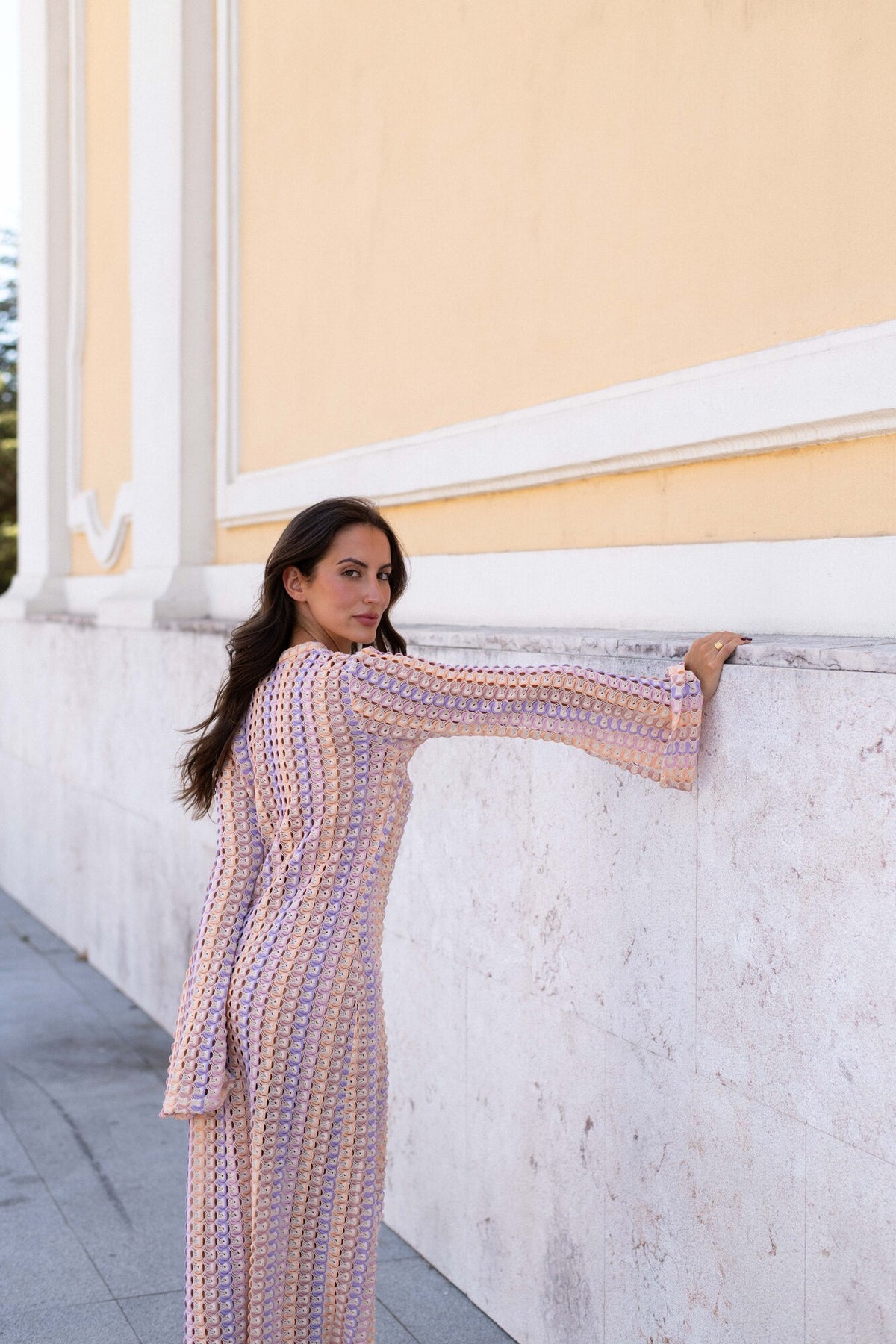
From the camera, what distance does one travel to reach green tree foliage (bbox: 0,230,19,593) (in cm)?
2911

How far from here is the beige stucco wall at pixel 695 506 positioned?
2953mm

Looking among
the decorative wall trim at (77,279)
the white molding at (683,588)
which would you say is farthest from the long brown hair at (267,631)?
the decorative wall trim at (77,279)

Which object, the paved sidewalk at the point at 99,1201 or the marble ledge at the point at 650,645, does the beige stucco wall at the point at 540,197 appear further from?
the paved sidewalk at the point at 99,1201

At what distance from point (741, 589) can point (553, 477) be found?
910 millimetres

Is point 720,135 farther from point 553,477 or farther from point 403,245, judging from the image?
point 403,245

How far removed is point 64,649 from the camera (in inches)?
335

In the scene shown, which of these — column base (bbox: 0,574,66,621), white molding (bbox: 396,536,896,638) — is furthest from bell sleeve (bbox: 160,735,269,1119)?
column base (bbox: 0,574,66,621)

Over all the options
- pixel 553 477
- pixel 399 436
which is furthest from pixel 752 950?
pixel 399 436

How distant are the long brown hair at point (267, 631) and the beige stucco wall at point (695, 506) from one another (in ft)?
2.54

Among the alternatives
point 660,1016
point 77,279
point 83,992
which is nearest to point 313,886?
point 660,1016

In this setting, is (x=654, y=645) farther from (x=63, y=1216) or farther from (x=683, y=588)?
(x=63, y=1216)

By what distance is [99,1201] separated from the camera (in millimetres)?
4703

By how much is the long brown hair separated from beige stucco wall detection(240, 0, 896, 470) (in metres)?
0.96

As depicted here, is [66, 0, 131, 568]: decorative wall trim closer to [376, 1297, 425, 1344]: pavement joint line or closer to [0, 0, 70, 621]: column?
[0, 0, 70, 621]: column
